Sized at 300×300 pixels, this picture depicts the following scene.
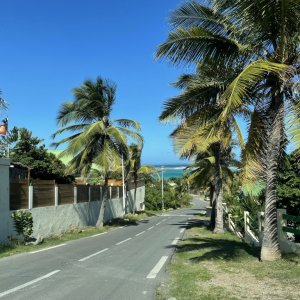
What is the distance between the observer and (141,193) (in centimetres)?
6856

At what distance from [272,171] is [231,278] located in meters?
3.24

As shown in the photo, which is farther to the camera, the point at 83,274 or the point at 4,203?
the point at 4,203

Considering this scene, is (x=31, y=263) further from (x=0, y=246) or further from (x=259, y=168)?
(x=259, y=168)

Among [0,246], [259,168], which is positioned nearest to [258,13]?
[259,168]

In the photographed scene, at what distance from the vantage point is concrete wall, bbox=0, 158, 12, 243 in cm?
1795

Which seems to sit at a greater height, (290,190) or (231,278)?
(290,190)

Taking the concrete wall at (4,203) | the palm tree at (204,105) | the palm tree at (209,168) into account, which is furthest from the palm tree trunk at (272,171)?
the palm tree at (209,168)

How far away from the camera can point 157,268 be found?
1180 centimetres

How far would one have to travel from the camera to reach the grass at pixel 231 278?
792 centimetres

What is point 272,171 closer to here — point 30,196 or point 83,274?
point 83,274

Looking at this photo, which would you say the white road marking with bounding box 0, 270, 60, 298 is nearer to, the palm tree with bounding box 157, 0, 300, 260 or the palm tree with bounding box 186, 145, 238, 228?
the palm tree with bounding box 157, 0, 300, 260

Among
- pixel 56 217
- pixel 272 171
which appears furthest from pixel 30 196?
pixel 272 171

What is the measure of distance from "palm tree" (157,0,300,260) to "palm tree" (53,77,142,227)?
17.4 m

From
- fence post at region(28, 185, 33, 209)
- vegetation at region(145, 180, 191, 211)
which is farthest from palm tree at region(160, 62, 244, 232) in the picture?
vegetation at region(145, 180, 191, 211)
